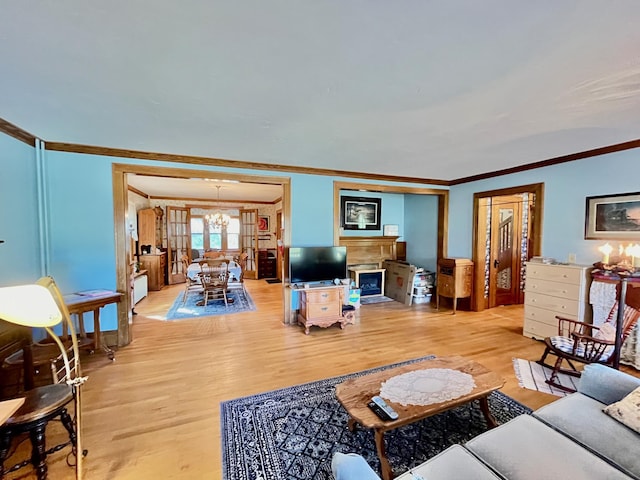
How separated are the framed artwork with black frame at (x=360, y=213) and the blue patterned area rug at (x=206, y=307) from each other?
105 inches

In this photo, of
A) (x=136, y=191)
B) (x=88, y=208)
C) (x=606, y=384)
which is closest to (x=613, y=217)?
(x=606, y=384)

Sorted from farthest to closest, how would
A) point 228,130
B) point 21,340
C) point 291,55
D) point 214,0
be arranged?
point 228,130 → point 21,340 → point 291,55 → point 214,0

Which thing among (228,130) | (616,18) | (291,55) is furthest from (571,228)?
(228,130)

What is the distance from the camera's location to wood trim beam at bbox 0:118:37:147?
2570 millimetres

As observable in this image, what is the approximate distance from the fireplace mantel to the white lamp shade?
16.0 ft

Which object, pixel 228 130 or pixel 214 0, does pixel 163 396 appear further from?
pixel 214 0

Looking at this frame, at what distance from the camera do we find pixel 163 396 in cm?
245

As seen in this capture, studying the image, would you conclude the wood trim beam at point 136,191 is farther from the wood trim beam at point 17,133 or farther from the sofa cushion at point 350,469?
the sofa cushion at point 350,469

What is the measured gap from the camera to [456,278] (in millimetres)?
4898

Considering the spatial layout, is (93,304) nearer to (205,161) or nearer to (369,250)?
(205,161)

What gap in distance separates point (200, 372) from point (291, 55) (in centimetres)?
300

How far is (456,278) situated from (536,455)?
12.7 feet

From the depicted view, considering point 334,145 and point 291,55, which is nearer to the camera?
point 291,55

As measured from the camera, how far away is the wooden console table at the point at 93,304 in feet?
9.56
